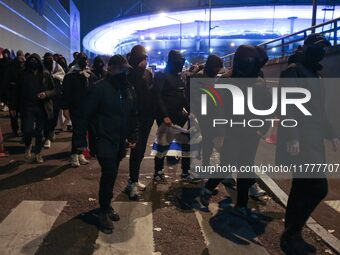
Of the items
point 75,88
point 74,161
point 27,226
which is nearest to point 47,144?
point 74,161

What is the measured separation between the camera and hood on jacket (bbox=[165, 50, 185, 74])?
5943mm

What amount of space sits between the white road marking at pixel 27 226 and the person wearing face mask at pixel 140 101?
100 centimetres

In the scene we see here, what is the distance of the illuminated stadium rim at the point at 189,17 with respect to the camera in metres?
54.9

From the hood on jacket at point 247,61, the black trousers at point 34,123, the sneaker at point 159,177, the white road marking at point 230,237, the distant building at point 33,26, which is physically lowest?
the white road marking at point 230,237

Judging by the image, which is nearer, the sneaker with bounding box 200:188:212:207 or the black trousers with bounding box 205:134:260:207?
the black trousers with bounding box 205:134:260:207

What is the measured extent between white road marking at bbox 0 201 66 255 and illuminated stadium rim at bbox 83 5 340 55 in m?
46.2

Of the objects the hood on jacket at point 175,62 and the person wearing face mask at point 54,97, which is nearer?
the hood on jacket at point 175,62

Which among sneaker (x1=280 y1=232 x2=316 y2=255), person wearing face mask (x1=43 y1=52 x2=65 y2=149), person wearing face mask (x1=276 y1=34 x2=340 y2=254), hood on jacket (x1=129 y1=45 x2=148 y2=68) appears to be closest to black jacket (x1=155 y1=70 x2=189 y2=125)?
hood on jacket (x1=129 y1=45 x2=148 y2=68)

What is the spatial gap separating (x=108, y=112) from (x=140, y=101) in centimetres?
124

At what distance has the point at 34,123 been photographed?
7.16 meters

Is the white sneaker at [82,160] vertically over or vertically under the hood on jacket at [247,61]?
under

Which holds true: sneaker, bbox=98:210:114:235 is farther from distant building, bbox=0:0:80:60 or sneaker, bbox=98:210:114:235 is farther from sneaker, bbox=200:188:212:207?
distant building, bbox=0:0:80:60

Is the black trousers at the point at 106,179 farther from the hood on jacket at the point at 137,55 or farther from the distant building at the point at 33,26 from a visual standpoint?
the distant building at the point at 33,26

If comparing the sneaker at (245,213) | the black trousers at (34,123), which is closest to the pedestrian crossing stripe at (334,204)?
the sneaker at (245,213)
